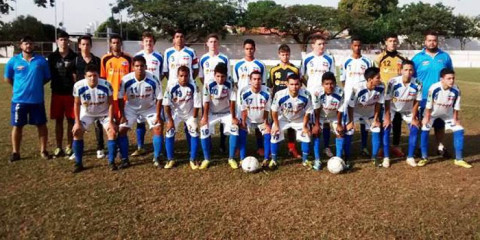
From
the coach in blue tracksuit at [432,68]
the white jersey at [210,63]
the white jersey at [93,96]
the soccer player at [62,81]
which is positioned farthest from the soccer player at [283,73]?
the soccer player at [62,81]

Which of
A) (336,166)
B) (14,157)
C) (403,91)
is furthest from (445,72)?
(14,157)

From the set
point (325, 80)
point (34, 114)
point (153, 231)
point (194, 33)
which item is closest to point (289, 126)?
point (325, 80)

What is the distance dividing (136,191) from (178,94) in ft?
5.43

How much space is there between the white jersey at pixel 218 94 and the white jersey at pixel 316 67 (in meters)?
1.34

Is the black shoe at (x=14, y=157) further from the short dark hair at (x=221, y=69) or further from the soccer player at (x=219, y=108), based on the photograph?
the short dark hair at (x=221, y=69)

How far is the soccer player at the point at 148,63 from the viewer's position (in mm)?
6423

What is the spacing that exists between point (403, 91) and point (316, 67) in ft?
4.42

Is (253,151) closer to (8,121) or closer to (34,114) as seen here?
(34,114)

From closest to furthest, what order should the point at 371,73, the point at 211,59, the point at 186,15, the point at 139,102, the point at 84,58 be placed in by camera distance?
1. the point at 371,73
2. the point at 139,102
3. the point at 84,58
4. the point at 211,59
5. the point at 186,15

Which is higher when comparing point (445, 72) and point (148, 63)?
point (148, 63)

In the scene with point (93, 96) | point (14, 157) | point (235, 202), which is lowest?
point (235, 202)

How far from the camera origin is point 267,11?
47344 millimetres

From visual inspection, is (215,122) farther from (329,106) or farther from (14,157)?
(14,157)

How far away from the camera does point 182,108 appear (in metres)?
5.90
